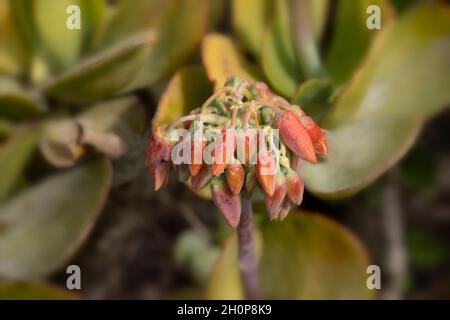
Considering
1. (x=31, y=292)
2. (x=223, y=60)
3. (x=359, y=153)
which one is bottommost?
(x=31, y=292)

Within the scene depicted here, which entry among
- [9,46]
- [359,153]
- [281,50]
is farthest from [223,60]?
[9,46]

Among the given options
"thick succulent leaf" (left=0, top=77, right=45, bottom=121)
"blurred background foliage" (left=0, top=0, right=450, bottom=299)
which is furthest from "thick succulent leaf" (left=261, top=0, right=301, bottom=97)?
"thick succulent leaf" (left=0, top=77, right=45, bottom=121)

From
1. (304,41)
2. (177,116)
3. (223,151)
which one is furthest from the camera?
(304,41)

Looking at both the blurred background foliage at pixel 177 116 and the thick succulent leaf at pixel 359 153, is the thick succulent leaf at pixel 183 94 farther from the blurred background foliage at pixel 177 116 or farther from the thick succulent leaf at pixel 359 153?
the thick succulent leaf at pixel 359 153

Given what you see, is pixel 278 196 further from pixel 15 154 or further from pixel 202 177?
pixel 15 154

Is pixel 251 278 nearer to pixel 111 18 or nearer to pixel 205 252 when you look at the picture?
pixel 205 252
